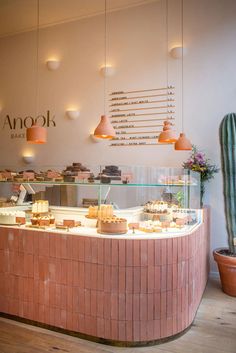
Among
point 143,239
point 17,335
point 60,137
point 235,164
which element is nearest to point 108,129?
point 143,239

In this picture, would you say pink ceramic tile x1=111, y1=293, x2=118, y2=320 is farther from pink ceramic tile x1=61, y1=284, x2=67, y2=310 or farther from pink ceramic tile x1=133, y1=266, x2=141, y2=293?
pink ceramic tile x1=61, y1=284, x2=67, y2=310

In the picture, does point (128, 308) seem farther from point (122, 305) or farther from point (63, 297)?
point (63, 297)

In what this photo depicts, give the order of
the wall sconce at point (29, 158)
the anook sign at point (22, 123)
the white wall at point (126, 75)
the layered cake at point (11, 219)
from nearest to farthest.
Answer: the layered cake at point (11, 219) → the white wall at point (126, 75) → the anook sign at point (22, 123) → the wall sconce at point (29, 158)

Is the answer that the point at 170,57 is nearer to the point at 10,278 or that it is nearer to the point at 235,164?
the point at 235,164

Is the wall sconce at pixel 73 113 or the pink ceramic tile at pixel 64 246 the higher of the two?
the wall sconce at pixel 73 113

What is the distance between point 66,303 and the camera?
2760 mm

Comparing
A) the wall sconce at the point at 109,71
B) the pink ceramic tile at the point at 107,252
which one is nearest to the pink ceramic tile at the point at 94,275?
the pink ceramic tile at the point at 107,252

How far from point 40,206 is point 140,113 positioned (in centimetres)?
266

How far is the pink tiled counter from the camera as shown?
8.50 feet

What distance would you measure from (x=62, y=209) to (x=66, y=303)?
3.10ft

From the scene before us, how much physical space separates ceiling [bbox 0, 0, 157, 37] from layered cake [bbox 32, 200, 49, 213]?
3.75 metres

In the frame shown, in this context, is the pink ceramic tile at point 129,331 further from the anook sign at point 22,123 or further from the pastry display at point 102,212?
the anook sign at point 22,123

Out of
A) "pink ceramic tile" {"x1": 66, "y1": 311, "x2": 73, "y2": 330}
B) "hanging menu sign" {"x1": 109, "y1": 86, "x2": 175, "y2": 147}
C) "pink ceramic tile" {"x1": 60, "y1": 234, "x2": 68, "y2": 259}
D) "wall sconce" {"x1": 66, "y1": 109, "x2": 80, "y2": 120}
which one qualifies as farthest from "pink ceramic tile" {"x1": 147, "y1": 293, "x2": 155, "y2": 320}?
"wall sconce" {"x1": 66, "y1": 109, "x2": 80, "y2": 120}

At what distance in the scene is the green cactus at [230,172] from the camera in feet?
12.9
